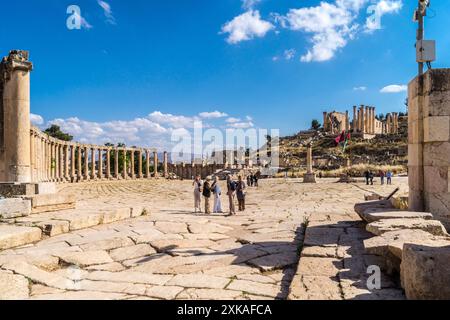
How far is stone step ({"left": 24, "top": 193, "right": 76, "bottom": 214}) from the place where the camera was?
8500 millimetres

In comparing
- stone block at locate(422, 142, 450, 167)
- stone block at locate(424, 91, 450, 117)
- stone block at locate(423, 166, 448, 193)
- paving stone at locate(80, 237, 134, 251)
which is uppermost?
stone block at locate(424, 91, 450, 117)

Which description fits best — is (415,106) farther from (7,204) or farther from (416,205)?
(7,204)

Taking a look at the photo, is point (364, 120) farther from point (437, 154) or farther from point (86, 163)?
point (437, 154)

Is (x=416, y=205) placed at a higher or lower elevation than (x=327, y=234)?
higher

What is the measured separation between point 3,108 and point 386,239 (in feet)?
33.6

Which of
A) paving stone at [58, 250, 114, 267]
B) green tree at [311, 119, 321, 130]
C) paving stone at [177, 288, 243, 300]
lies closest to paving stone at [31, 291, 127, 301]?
paving stone at [177, 288, 243, 300]

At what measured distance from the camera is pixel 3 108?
995 centimetres

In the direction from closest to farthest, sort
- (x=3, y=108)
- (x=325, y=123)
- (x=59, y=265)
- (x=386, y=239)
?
(x=386, y=239) → (x=59, y=265) → (x=3, y=108) → (x=325, y=123)

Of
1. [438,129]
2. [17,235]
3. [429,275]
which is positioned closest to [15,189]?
[17,235]

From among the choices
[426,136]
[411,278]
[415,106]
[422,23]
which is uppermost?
[422,23]

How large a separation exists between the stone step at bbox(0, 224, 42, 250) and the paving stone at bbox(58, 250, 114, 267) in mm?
1176

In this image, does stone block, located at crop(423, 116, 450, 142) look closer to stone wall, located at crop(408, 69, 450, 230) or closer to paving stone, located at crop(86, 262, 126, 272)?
stone wall, located at crop(408, 69, 450, 230)
